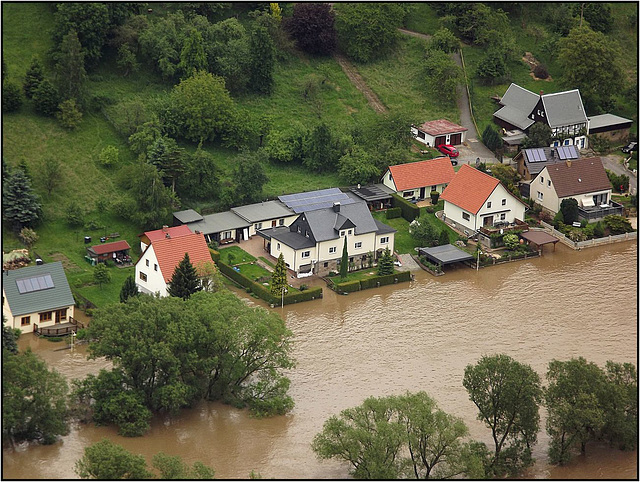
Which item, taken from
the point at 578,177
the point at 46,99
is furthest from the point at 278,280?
the point at 578,177

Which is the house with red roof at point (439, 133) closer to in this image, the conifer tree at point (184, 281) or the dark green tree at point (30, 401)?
the conifer tree at point (184, 281)

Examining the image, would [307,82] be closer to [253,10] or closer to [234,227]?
[253,10]

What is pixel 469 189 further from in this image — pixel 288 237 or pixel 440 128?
pixel 288 237

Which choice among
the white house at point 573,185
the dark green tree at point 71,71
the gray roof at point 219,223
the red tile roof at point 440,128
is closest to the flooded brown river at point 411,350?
the white house at point 573,185

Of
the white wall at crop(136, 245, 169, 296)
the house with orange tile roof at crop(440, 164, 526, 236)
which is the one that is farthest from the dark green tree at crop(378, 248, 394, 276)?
the white wall at crop(136, 245, 169, 296)

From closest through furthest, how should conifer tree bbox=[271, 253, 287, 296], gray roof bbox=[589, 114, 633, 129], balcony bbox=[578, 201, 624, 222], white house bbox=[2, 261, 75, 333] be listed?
1. white house bbox=[2, 261, 75, 333]
2. conifer tree bbox=[271, 253, 287, 296]
3. balcony bbox=[578, 201, 624, 222]
4. gray roof bbox=[589, 114, 633, 129]

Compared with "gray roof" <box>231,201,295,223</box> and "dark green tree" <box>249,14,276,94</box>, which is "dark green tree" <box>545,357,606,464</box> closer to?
"gray roof" <box>231,201,295,223</box>
